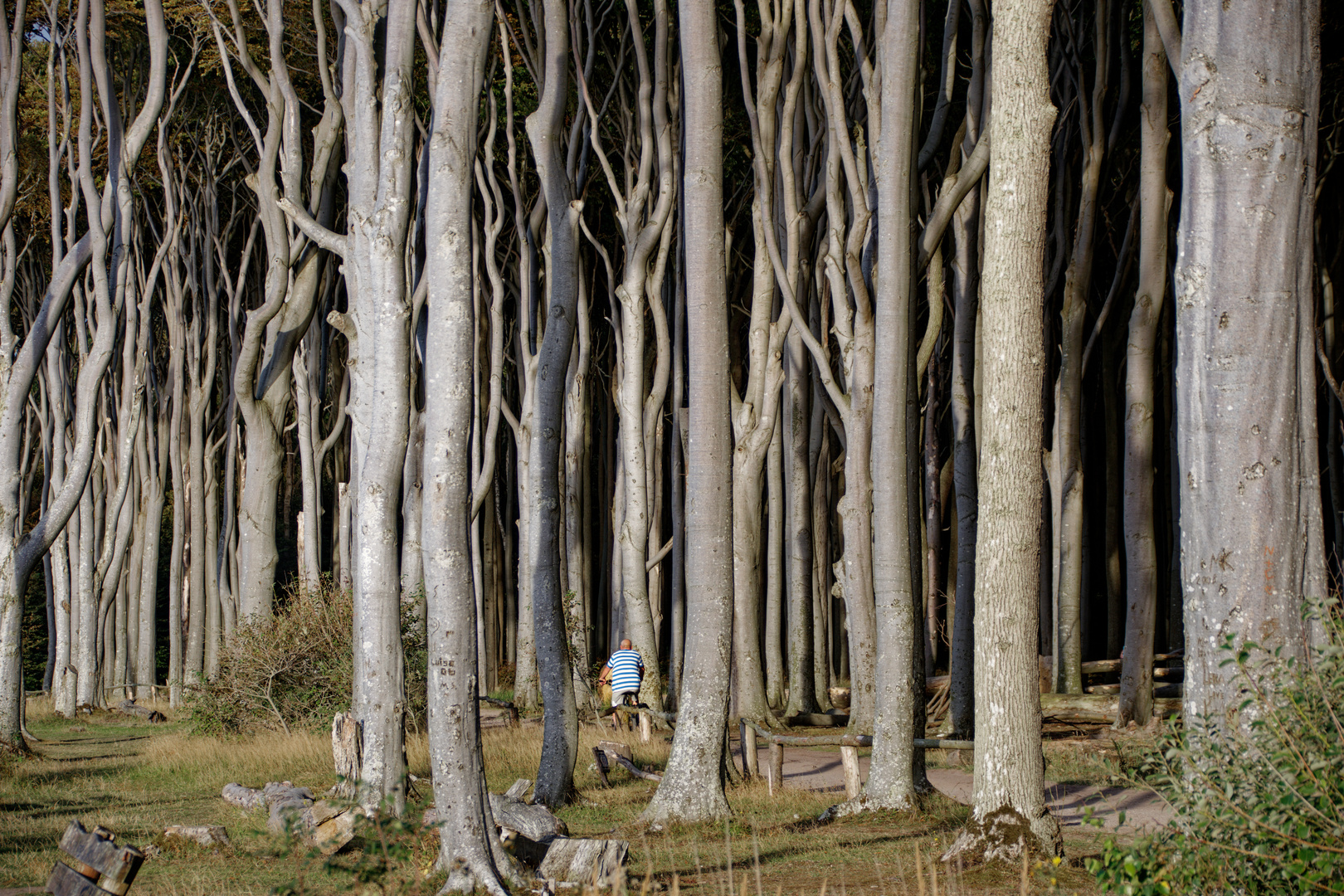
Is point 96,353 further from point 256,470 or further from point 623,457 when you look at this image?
point 623,457

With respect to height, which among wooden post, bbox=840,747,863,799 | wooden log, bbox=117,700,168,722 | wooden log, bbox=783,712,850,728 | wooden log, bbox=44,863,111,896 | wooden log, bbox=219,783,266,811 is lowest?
wooden log, bbox=117,700,168,722

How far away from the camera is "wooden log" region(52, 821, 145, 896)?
4328 millimetres

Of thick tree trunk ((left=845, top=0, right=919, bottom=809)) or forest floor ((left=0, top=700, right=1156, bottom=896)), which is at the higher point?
thick tree trunk ((left=845, top=0, right=919, bottom=809))

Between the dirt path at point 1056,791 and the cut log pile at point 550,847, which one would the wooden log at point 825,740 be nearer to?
the dirt path at point 1056,791

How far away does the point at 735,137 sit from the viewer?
1916 centimetres

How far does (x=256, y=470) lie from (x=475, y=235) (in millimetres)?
4907

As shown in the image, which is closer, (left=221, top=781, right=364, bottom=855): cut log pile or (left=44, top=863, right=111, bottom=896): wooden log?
(left=44, top=863, right=111, bottom=896): wooden log

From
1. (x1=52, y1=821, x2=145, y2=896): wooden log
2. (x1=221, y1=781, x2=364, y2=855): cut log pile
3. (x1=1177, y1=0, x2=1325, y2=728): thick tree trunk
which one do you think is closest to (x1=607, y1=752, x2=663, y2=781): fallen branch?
(x1=221, y1=781, x2=364, y2=855): cut log pile

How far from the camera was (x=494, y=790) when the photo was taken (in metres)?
11.0

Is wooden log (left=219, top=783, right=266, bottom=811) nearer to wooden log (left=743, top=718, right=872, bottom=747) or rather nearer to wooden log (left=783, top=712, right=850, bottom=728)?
wooden log (left=743, top=718, right=872, bottom=747)

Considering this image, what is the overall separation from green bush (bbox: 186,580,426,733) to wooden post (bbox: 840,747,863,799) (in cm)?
616

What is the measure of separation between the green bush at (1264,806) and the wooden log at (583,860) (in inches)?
108

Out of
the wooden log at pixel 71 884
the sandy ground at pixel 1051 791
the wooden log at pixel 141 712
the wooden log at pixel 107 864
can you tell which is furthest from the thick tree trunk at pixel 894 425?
the wooden log at pixel 141 712

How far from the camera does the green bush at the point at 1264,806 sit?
3.71 meters
